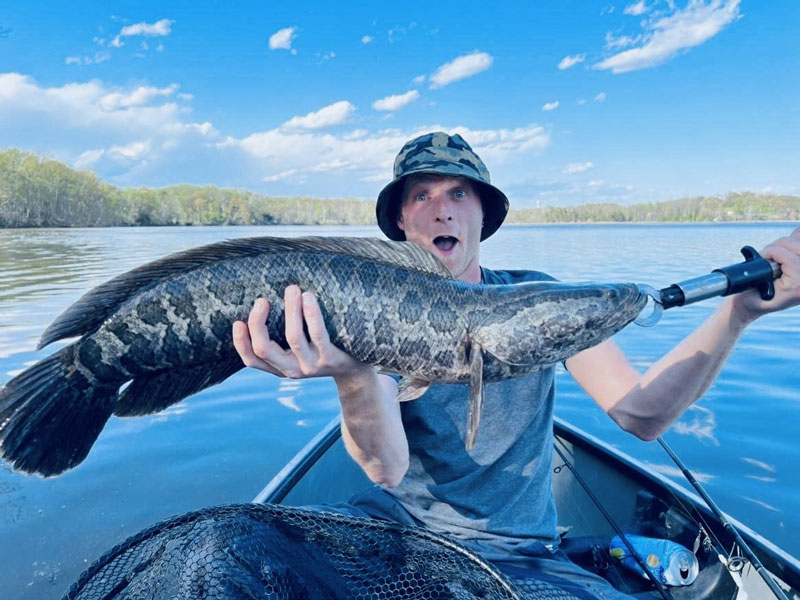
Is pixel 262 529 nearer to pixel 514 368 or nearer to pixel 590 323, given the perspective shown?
pixel 514 368

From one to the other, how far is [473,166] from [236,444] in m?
6.18

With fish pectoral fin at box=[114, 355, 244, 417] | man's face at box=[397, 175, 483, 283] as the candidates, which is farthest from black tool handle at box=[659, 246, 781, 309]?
fish pectoral fin at box=[114, 355, 244, 417]

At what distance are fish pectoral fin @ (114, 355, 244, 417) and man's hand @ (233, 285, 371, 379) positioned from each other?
306 mm

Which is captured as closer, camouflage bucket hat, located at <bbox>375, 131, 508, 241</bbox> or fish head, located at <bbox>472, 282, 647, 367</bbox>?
fish head, located at <bbox>472, 282, 647, 367</bbox>

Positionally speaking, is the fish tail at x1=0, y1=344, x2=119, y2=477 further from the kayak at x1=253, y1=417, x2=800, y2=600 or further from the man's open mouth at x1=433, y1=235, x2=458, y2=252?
the man's open mouth at x1=433, y1=235, x2=458, y2=252

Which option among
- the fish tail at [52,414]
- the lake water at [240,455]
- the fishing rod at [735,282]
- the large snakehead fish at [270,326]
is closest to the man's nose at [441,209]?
the large snakehead fish at [270,326]

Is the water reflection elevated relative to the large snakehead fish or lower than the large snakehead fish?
lower

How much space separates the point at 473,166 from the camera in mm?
3793

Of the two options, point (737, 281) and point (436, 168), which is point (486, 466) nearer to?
point (737, 281)

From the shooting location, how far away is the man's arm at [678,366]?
262 cm

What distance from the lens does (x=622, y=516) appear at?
4.75 metres

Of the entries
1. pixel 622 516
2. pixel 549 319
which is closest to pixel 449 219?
pixel 549 319

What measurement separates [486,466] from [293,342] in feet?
4.47

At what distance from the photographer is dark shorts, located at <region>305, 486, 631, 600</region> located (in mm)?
2359
